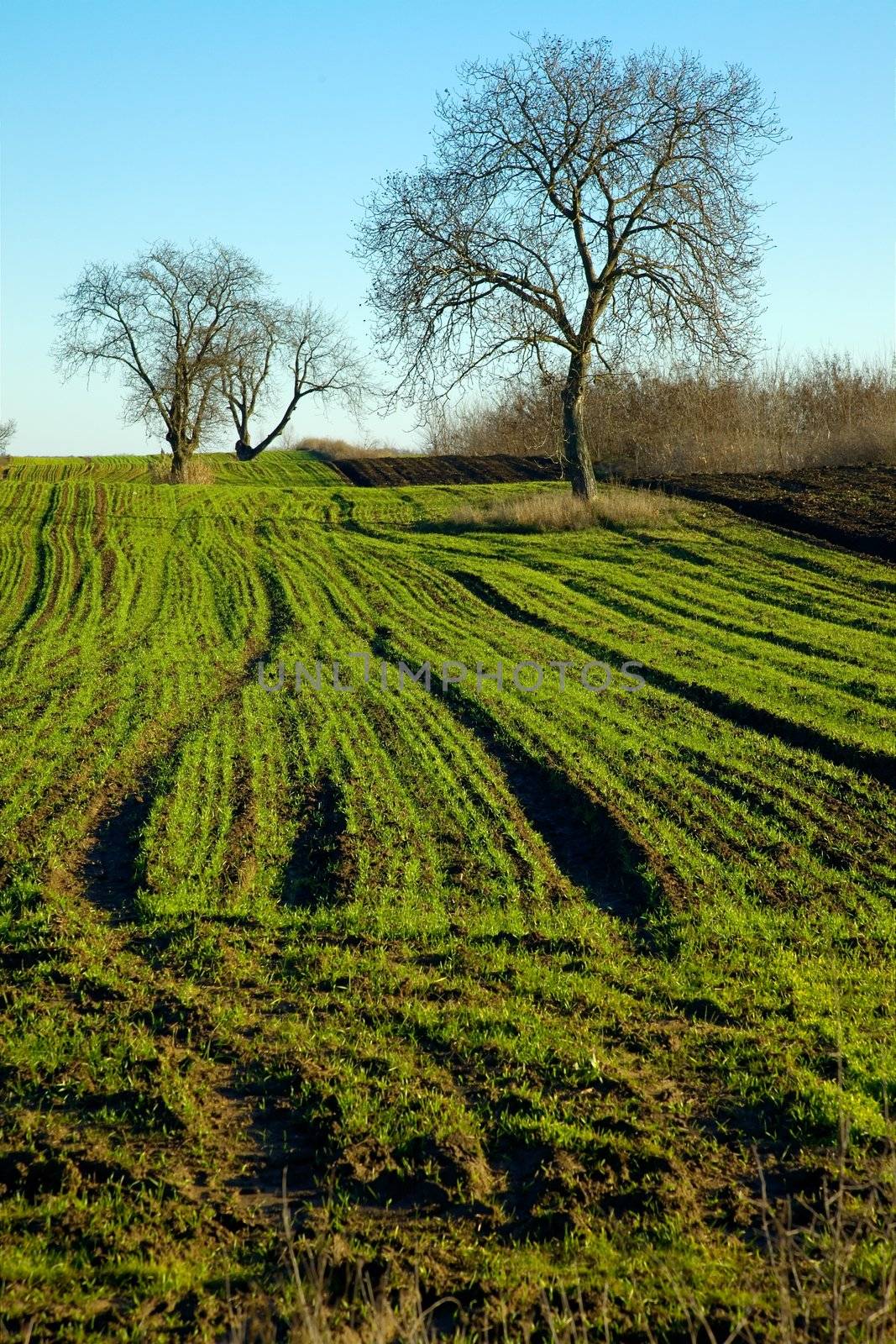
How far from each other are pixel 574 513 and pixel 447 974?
76.4 ft

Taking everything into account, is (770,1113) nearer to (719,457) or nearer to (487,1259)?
(487,1259)

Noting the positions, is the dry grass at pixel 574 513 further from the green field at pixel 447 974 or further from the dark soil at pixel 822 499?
the green field at pixel 447 974

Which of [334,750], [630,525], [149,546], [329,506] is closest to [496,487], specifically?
[329,506]

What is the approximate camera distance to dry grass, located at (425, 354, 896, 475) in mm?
34969

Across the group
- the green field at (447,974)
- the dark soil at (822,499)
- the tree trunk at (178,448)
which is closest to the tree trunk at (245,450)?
the tree trunk at (178,448)

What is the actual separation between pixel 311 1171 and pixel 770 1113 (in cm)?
237

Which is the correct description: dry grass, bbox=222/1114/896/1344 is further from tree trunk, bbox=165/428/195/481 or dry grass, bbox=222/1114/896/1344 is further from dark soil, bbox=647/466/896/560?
tree trunk, bbox=165/428/195/481

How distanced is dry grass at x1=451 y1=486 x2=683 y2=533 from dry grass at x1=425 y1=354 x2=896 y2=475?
8.29ft

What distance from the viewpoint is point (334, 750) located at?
13188 millimetres

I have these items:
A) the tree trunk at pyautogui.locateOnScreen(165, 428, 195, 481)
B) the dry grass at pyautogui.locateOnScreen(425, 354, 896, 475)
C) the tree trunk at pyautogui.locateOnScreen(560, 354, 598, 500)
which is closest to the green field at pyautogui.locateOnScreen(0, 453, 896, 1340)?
the tree trunk at pyautogui.locateOnScreen(560, 354, 598, 500)

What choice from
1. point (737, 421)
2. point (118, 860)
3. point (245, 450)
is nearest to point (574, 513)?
point (737, 421)

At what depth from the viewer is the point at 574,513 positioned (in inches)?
1177

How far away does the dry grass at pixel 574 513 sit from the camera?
29.2 metres

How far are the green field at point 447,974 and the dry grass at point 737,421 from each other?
1776cm
